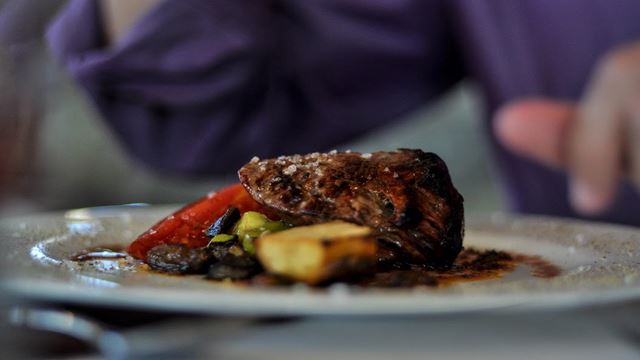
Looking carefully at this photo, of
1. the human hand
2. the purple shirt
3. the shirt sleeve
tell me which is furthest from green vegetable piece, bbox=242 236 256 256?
the purple shirt

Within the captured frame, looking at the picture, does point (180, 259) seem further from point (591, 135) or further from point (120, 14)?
point (120, 14)

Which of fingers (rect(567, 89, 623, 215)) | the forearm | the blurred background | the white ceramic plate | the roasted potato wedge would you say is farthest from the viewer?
the blurred background

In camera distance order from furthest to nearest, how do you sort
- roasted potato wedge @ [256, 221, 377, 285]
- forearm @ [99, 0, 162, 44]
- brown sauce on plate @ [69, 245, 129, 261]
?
forearm @ [99, 0, 162, 44] → brown sauce on plate @ [69, 245, 129, 261] → roasted potato wedge @ [256, 221, 377, 285]

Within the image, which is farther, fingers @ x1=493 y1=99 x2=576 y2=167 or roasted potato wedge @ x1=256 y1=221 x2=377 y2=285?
fingers @ x1=493 y1=99 x2=576 y2=167

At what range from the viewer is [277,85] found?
2.36 meters

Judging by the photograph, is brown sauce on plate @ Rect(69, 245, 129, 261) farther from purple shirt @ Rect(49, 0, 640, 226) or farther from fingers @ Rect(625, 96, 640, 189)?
purple shirt @ Rect(49, 0, 640, 226)

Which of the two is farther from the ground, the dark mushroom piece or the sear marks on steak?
the sear marks on steak

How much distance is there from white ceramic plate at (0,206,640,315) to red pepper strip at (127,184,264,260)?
0.10 metres

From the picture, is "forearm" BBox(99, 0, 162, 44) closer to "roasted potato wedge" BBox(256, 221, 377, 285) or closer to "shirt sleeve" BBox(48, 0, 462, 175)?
"shirt sleeve" BBox(48, 0, 462, 175)

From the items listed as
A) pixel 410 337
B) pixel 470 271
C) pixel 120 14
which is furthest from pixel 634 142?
pixel 120 14

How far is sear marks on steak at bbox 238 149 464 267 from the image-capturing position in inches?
37.1

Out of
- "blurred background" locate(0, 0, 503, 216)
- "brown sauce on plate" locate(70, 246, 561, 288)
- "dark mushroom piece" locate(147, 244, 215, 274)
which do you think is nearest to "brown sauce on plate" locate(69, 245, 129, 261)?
"brown sauce on plate" locate(70, 246, 561, 288)

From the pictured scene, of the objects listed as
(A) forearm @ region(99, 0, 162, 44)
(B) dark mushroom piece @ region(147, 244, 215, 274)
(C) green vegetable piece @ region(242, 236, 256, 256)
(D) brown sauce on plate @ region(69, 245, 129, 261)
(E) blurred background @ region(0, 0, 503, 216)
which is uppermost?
(A) forearm @ region(99, 0, 162, 44)

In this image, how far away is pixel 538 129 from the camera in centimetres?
135
